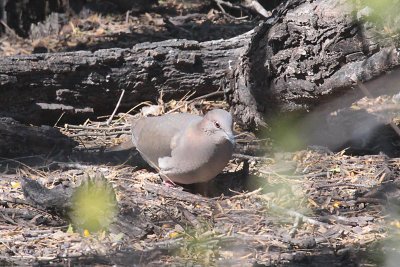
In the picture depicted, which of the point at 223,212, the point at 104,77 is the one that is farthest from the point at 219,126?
the point at 104,77

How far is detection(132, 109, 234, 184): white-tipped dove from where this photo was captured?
13.4 ft

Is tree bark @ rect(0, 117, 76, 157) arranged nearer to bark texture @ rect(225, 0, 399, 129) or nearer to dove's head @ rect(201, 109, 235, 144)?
dove's head @ rect(201, 109, 235, 144)

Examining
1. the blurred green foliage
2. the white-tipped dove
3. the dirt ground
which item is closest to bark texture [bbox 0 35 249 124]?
the dirt ground

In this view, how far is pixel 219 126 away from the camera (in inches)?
159

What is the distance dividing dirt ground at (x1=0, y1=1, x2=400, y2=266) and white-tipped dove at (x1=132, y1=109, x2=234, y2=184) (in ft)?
0.58

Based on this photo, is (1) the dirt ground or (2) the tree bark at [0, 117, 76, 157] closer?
(1) the dirt ground

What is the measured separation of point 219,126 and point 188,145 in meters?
0.33

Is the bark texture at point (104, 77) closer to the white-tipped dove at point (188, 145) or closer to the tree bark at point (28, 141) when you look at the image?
the tree bark at point (28, 141)

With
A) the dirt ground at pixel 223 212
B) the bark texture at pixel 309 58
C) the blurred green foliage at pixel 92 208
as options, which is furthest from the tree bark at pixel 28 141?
the bark texture at pixel 309 58

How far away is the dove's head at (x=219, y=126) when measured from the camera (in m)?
4.00

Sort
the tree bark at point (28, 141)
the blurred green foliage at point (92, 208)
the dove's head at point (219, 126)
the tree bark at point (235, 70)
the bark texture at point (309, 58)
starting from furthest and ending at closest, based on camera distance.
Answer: the tree bark at point (28, 141)
the tree bark at point (235, 70)
the bark texture at point (309, 58)
the dove's head at point (219, 126)
the blurred green foliage at point (92, 208)

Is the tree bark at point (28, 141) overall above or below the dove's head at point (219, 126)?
below

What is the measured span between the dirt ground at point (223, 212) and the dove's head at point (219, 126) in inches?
20.4

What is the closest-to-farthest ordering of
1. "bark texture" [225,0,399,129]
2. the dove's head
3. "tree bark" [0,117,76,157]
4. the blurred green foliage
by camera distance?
the blurred green foliage < the dove's head < "bark texture" [225,0,399,129] < "tree bark" [0,117,76,157]
